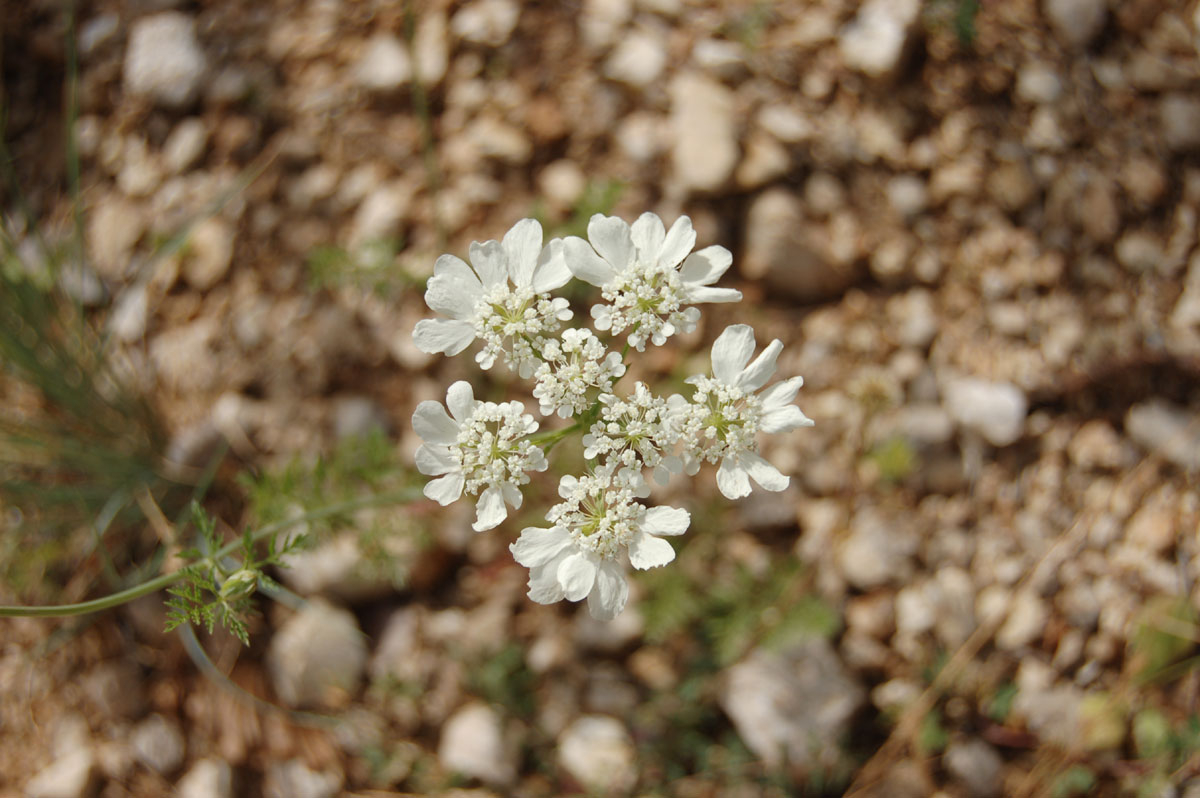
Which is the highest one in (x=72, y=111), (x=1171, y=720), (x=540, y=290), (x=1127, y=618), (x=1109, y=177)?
(x=72, y=111)

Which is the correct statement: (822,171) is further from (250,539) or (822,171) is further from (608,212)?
(250,539)

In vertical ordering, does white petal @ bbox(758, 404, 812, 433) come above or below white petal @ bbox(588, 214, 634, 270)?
below

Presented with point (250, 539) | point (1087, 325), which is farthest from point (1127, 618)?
point (250, 539)

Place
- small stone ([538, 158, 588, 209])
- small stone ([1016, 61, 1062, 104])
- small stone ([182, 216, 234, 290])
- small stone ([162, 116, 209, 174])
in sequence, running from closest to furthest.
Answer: small stone ([1016, 61, 1062, 104])
small stone ([538, 158, 588, 209])
small stone ([182, 216, 234, 290])
small stone ([162, 116, 209, 174])

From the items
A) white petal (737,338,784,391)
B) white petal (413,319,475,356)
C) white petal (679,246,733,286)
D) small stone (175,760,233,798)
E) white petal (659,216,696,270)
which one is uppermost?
white petal (659,216,696,270)

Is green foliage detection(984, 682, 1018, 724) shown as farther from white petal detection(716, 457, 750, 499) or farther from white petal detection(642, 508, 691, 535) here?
white petal detection(642, 508, 691, 535)

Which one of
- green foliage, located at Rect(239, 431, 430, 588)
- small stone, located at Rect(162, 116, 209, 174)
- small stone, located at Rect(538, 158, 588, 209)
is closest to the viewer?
green foliage, located at Rect(239, 431, 430, 588)

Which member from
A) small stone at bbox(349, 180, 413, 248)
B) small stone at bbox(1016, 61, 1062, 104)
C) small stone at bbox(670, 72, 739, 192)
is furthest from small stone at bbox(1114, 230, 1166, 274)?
small stone at bbox(349, 180, 413, 248)

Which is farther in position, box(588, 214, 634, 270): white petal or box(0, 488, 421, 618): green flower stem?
box(588, 214, 634, 270): white petal
